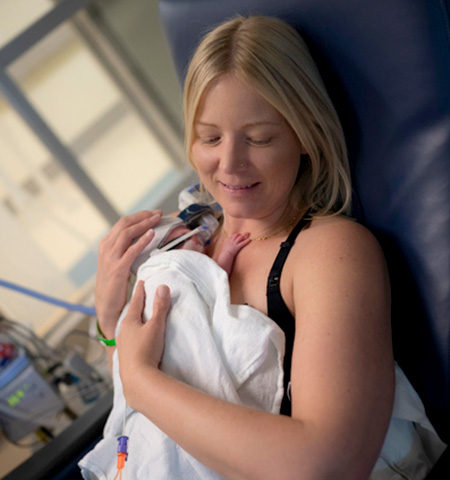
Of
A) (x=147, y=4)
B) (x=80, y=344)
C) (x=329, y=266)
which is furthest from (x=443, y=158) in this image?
(x=147, y=4)

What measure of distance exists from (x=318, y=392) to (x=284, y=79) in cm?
58

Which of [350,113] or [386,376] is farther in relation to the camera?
[350,113]

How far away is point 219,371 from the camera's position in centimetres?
92

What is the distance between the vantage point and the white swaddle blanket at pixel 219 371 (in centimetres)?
93

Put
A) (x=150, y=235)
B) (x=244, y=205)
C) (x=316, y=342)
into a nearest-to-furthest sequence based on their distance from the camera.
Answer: (x=316, y=342) < (x=244, y=205) < (x=150, y=235)

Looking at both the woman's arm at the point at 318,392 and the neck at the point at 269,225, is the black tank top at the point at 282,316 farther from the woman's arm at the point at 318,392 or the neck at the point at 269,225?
the neck at the point at 269,225

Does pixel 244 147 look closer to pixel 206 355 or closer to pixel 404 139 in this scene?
pixel 404 139

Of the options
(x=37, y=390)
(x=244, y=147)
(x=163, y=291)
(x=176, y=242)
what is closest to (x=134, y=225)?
(x=176, y=242)

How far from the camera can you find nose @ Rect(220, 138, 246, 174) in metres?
1.01

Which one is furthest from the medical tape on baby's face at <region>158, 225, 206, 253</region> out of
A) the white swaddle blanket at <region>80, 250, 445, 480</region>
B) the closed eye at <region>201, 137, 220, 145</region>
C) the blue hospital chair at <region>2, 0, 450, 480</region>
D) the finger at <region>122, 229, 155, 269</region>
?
the blue hospital chair at <region>2, 0, 450, 480</region>

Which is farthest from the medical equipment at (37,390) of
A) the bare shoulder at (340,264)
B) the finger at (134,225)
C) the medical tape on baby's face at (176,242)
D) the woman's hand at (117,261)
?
the bare shoulder at (340,264)

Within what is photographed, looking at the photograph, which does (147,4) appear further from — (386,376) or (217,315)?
(386,376)

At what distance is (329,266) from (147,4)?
2821 mm

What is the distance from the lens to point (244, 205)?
112cm
